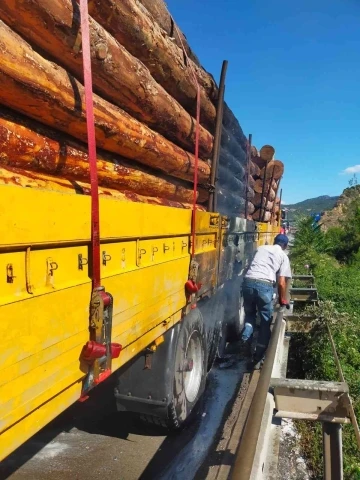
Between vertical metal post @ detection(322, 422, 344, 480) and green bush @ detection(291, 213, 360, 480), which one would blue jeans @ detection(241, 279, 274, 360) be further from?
vertical metal post @ detection(322, 422, 344, 480)

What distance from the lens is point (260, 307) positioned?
5.39 meters

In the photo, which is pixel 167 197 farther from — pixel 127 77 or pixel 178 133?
pixel 127 77

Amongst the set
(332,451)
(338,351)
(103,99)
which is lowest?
(338,351)

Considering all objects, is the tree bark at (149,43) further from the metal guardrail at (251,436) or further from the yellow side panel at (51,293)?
the metal guardrail at (251,436)

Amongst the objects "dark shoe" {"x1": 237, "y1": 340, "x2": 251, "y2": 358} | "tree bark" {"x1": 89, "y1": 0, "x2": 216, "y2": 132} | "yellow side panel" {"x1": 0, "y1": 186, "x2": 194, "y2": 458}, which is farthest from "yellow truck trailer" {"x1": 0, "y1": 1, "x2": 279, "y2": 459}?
"dark shoe" {"x1": 237, "y1": 340, "x2": 251, "y2": 358}

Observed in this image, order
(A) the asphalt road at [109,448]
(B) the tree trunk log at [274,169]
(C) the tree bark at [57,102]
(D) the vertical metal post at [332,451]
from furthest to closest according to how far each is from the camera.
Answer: (B) the tree trunk log at [274,169] < (A) the asphalt road at [109,448] < (D) the vertical metal post at [332,451] < (C) the tree bark at [57,102]

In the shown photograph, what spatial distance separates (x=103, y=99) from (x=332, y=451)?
2.55 m

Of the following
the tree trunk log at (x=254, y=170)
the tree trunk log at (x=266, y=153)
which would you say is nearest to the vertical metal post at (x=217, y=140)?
the tree trunk log at (x=254, y=170)

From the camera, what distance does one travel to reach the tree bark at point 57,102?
179cm

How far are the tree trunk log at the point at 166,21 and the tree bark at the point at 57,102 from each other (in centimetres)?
92

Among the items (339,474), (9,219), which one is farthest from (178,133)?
(339,474)

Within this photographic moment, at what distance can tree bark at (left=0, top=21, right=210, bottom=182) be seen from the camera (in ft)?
5.87

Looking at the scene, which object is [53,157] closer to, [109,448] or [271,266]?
[109,448]

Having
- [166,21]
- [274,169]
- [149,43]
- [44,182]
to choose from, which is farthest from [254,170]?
[44,182]
